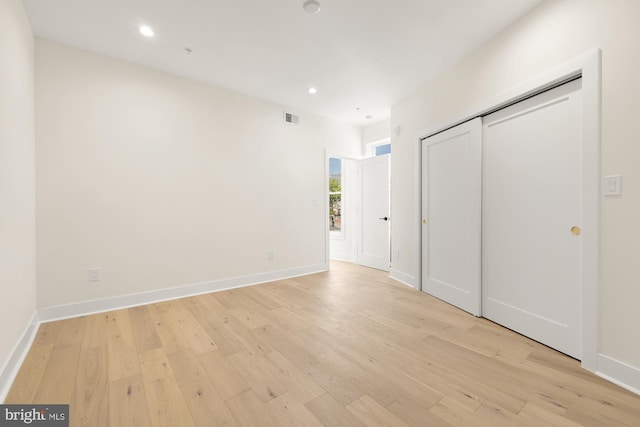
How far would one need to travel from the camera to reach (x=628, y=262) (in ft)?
5.37

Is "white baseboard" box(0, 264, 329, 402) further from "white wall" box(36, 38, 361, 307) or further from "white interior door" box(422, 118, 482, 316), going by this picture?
"white interior door" box(422, 118, 482, 316)

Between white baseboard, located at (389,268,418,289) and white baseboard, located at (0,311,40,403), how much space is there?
12.4 ft

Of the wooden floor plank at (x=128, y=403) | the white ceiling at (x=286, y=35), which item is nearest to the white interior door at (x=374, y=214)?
the white ceiling at (x=286, y=35)

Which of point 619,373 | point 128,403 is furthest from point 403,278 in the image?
point 128,403

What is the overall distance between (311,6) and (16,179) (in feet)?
8.67

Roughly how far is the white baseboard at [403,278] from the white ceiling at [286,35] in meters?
2.61

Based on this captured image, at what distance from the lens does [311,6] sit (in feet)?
7.18

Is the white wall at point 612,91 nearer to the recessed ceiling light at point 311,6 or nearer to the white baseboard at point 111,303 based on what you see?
the recessed ceiling light at point 311,6

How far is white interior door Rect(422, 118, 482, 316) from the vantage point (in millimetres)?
2785

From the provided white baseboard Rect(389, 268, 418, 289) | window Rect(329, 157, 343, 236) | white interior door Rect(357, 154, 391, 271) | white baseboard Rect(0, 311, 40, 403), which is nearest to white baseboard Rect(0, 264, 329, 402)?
white baseboard Rect(0, 311, 40, 403)

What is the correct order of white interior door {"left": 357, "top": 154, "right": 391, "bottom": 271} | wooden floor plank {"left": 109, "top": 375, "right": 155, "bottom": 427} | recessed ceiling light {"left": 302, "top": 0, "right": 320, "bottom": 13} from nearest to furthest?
wooden floor plank {"left": 109, "top": 375, "right": 155, "bottom": 427} < recessed ceiling light {"left": 302, "top": 0, "right": 320, "bottom": 13} < white interior door {"left": 357, "top": 154, "right": 391, "bottom": 271}

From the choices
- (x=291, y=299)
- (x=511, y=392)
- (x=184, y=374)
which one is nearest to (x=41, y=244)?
(x=184, y=374)

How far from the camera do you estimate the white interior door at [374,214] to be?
4785 mm

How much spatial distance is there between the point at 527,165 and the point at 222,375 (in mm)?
2905
